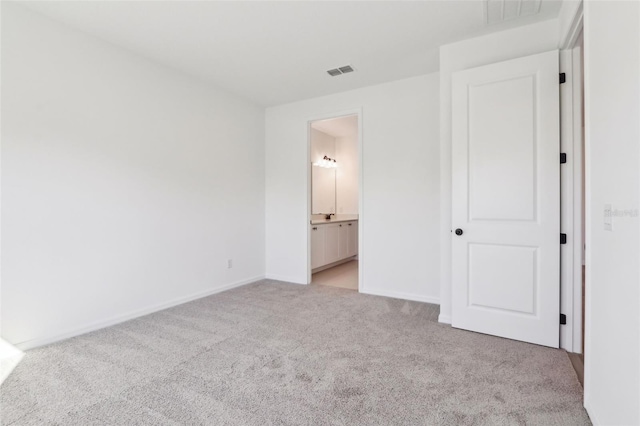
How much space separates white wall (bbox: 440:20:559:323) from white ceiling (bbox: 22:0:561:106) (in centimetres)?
9

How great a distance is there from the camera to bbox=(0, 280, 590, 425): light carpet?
1605mm

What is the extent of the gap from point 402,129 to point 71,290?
A: 3622 millimetres

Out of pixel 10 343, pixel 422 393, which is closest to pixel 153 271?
pixel 10 343

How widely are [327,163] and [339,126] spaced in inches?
32.3

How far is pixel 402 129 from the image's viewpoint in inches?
144

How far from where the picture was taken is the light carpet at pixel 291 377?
1.61m

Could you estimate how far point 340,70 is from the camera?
3.43 m

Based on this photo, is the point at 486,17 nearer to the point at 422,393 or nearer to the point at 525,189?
the point at 525,189

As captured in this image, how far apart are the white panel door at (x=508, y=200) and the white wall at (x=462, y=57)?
0.15 m

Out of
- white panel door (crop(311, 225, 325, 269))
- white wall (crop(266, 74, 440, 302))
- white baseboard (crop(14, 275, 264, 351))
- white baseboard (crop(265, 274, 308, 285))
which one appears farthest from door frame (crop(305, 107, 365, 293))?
white baseboard (crop(14, 275, 264, 351))

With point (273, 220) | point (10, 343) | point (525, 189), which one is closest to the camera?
point (10, 343)

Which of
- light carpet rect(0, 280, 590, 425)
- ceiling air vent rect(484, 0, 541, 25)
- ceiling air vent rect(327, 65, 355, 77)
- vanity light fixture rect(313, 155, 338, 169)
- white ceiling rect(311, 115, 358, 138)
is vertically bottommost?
light carpet rect(0, 280, 590, 425)
